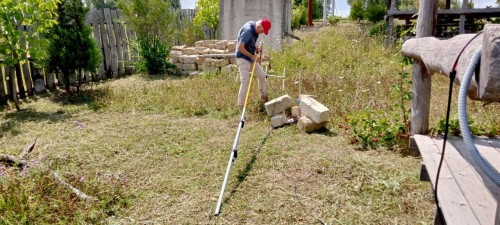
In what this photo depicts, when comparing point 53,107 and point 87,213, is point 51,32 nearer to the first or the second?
point 53,107

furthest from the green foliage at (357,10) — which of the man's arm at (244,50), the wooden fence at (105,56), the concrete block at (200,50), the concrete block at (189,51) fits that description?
the man's arm at (244,50)

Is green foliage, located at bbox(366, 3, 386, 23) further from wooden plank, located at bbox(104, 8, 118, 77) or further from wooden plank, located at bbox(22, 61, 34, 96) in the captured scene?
wooden plank, located at bbox(22, 61, 34, 96)

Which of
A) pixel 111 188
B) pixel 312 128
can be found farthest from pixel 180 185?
pixel 312 128

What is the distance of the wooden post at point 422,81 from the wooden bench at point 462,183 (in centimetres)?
73

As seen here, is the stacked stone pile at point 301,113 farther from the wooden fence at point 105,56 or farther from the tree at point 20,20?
the wooden fence at point 105,56

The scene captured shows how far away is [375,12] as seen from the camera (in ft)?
77.4

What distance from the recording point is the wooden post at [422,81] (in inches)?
160

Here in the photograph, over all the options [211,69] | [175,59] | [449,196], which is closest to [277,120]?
[449,196]

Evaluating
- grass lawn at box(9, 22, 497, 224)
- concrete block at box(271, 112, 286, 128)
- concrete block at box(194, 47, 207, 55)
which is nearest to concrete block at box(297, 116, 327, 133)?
grass lawn at box(9, 22, 497, 224)

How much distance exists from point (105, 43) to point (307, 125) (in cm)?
775

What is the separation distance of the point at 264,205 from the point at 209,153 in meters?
1.57

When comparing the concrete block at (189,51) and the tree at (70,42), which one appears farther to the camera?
the concrete block at (189,51)

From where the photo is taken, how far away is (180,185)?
4.05m

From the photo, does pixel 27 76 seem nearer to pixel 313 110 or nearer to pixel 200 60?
pixel 200 60
